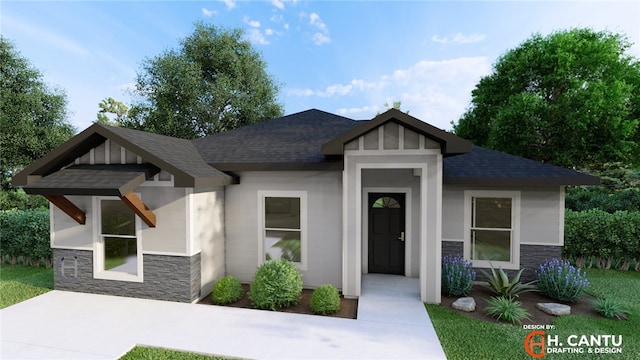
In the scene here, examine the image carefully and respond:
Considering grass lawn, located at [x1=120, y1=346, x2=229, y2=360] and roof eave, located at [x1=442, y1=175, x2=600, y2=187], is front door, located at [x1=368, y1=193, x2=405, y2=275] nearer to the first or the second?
roof eave, located at [x1=442, y1=175, x2=600, y2=187]

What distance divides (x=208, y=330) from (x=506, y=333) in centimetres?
542

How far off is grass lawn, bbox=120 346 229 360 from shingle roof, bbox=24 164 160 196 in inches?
113

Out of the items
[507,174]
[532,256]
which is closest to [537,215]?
[532,256]

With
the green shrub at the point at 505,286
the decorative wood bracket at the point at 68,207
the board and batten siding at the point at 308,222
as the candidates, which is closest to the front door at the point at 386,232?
the board and batten siding at the point at 308,222

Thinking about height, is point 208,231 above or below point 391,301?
above

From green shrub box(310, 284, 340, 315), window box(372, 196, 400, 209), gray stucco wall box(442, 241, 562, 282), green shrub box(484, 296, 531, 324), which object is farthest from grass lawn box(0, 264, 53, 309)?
gray stucco wall box(442, 241, 562, 282)

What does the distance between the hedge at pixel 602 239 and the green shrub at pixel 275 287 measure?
920 cm

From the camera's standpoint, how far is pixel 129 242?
8.41 meters

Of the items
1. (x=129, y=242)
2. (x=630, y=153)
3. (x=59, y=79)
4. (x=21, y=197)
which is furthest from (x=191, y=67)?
(x=630, y=153)

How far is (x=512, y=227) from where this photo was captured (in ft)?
24.1

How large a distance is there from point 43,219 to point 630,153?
27.1m

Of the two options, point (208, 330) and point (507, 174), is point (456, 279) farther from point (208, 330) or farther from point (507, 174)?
point (208, 330)

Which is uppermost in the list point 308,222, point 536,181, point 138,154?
point 138,154

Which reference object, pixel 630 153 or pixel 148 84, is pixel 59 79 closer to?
pixel 148 84
